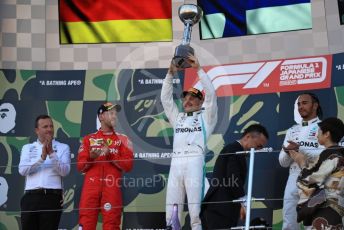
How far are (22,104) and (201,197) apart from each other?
9.38ft

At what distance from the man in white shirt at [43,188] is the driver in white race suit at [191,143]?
101 cm

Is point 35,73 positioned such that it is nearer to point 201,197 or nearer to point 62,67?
point 62,67

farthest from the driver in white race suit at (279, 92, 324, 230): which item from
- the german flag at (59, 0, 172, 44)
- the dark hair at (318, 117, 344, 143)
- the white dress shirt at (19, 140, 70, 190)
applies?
the german flag at (59, 0, 172, 44)

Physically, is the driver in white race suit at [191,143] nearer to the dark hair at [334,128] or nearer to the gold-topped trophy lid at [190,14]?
the gold-topped trophy lid at [190,14]

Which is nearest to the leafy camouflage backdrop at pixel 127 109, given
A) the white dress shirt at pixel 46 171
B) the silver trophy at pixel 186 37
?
the white dress shirt at pixel 46 171

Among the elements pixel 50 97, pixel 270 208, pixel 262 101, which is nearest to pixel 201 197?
pixel 270 208

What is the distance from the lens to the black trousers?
6465 millimetres

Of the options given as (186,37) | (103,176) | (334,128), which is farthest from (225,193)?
(186,37)

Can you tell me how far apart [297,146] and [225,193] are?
76 cm

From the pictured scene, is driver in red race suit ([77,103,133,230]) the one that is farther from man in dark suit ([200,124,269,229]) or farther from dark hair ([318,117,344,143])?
dark hair ([318,117,344,143])

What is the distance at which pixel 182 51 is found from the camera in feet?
20.2

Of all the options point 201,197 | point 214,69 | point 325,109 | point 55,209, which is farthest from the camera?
point 214,69

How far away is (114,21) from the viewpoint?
27.9ft

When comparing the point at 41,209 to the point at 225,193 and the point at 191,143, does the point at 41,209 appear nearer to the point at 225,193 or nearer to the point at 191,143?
the point at 191,143
